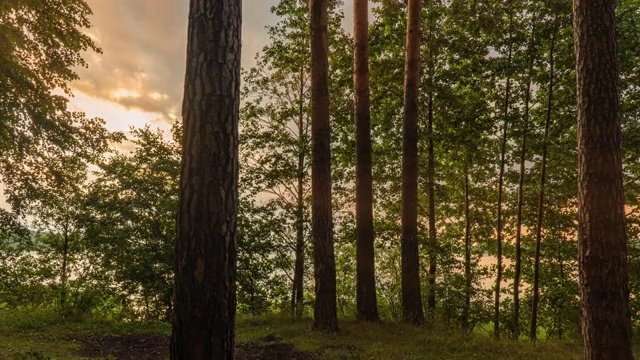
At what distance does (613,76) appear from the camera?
4.89 meters

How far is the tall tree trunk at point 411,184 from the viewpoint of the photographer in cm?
1123

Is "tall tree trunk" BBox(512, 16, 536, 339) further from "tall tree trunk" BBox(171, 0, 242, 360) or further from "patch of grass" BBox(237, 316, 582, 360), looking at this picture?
"tall tree trunk" BBox(171, 0, 242, 360)

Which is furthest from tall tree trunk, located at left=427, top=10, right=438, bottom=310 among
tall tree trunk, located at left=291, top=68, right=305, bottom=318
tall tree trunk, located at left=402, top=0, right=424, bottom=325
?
tall tree trunk, located at left=291, top=68, right=305, bottom=318

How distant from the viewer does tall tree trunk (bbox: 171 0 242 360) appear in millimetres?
3346

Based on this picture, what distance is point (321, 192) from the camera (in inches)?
389

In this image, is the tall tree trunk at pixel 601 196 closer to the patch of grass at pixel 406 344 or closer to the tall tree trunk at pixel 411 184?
the patch of grass at pixel 406 344

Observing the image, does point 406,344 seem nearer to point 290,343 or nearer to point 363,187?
point 290,343

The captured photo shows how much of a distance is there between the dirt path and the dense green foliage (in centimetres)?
186

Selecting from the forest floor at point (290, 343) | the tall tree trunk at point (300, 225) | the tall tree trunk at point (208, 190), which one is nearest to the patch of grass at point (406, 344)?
the forest floor at point (290, 343)

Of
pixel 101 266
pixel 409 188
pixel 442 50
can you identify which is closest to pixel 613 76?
pixel 409 188

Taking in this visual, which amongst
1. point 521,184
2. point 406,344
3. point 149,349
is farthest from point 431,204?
point 149,349

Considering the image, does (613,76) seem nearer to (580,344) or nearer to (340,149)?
→ (580,344)

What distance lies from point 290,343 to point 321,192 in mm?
3697

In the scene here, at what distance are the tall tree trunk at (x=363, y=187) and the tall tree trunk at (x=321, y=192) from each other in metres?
1.50
